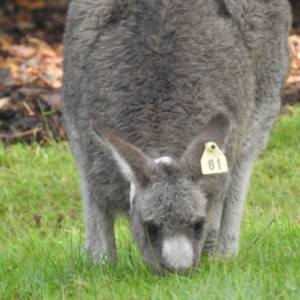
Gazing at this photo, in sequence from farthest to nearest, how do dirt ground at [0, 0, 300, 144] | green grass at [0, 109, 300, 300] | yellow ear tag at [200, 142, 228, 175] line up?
dirt ground at [0, 0, 300, 144] < yellow ear tag at [200, 142, 228, 175] < green grass at [0, 109, 300, 300]

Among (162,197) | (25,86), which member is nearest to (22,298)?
(162,197)

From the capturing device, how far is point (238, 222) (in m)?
6.05

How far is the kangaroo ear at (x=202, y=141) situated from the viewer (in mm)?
4782

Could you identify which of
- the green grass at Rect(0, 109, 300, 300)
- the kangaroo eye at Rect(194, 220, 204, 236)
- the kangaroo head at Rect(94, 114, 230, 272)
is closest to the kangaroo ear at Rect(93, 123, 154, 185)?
the kangaroo head at Rect(94, 114, 230, 272)

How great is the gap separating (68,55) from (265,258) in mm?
1924

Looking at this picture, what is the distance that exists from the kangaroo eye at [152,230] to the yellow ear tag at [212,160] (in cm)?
39

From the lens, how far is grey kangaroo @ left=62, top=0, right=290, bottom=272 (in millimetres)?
4770

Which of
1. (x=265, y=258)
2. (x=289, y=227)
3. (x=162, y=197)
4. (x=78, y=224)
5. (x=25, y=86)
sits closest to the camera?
(x=162, y=197)

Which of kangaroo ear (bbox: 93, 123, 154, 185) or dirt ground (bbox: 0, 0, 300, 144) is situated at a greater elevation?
kangaroo ear (bbox: 93, 123, 154, 185)

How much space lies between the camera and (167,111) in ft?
17.1

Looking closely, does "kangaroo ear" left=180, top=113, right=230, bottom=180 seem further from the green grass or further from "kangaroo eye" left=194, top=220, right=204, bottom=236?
the green grass

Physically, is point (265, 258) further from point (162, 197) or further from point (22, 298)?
point (22, 298)

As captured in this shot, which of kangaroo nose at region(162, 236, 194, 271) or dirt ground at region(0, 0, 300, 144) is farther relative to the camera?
dirt ground at region(0, 0, 300, 144)

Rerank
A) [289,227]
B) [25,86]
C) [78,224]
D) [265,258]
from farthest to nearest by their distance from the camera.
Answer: [25,86] < [78,224] < [289,227] < [265,258]
